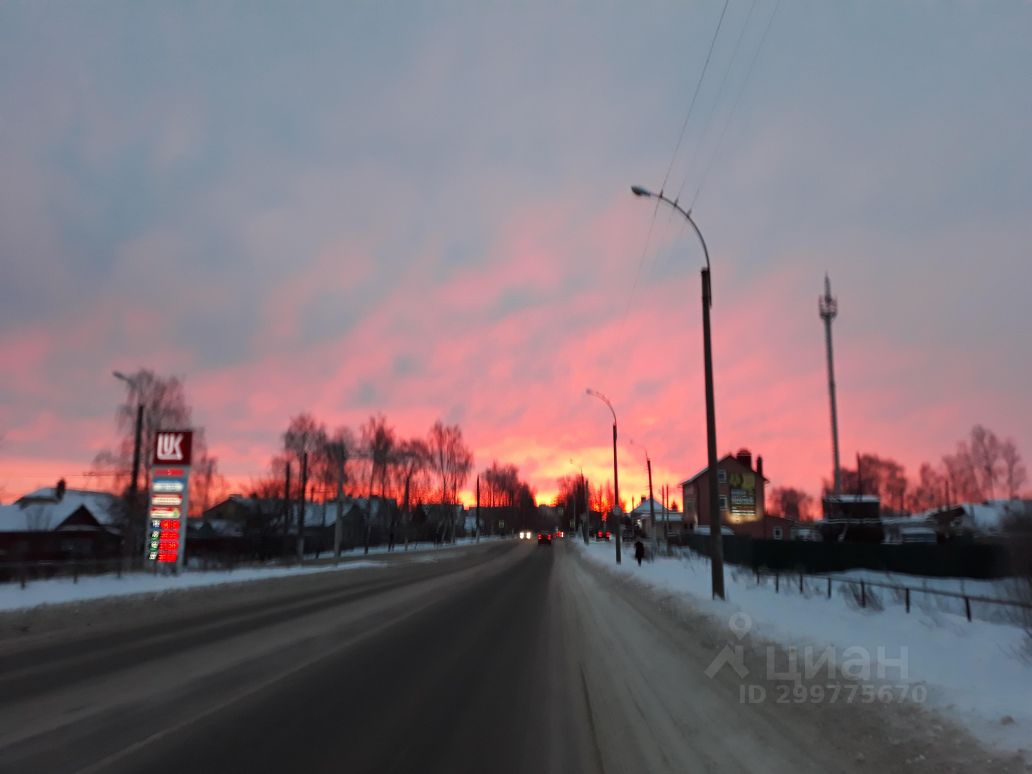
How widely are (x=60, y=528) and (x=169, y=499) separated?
1508 inches

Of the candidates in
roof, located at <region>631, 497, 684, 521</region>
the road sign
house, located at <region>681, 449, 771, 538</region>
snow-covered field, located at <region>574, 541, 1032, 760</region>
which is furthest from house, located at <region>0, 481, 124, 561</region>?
roof, located at <region>631, 497, 684, 521</region>

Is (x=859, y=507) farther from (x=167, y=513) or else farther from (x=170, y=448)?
Answer: (x=170, y=448)

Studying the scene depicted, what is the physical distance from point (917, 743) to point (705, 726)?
6.27 feet

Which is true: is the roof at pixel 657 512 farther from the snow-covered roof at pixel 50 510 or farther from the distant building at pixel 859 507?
the snow-covered roof at pixel 50 510

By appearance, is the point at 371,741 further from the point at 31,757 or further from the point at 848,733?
the point at 848,733

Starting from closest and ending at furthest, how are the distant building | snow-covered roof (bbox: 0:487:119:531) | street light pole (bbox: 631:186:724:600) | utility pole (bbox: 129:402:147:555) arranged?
street light pole (bbox: 631:186:724:600) < utility pole (bbox: 129:402:147:555) < the distant building < snow-covered roof (bbox: 0:487:119:531)

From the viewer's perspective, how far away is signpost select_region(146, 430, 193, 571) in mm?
32641

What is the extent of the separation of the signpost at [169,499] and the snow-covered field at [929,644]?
2395cm

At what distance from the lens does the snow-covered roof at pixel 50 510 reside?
203 feet

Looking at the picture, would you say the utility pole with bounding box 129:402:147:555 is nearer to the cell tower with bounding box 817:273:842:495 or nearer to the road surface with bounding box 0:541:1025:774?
the road surface with bounding box 0:541:1025:774

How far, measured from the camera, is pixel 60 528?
205 feet

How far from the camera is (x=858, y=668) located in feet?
31.8

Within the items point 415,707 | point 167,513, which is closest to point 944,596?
point 415,707

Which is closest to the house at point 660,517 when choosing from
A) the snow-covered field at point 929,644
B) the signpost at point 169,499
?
the signpost at point 169,499
